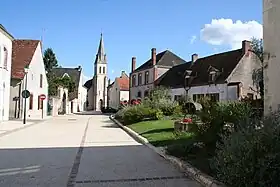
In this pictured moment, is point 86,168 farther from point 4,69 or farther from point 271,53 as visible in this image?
point 4,69

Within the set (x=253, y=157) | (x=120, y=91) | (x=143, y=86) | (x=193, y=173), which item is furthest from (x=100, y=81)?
(x=253, y=157)

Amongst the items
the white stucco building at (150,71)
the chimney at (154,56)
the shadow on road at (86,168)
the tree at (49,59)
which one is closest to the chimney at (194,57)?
the white stucco building at (150,71)

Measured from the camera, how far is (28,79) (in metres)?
36.5

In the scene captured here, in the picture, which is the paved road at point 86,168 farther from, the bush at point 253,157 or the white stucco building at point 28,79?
the white stucco building at point 28,79

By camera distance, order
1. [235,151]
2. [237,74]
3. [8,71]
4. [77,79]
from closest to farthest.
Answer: [235,151]
[8,71]
[237,74]
[77,79]

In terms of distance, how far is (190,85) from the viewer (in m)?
47.9

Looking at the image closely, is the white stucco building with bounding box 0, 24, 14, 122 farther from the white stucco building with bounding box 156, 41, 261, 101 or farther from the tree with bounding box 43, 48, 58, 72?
the tree with bounding box 43, 48, 58, 72

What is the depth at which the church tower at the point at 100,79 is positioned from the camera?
10975 centimetres

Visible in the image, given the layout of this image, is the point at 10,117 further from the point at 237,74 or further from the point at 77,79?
the point at 77,79

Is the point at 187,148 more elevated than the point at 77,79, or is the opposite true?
the point at 77,79

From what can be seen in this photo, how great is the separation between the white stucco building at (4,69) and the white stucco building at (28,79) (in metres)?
1.82

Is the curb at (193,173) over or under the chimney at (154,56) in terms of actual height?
under

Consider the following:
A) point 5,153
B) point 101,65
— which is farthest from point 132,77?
point 5,153

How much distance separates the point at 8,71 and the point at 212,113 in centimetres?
2436
